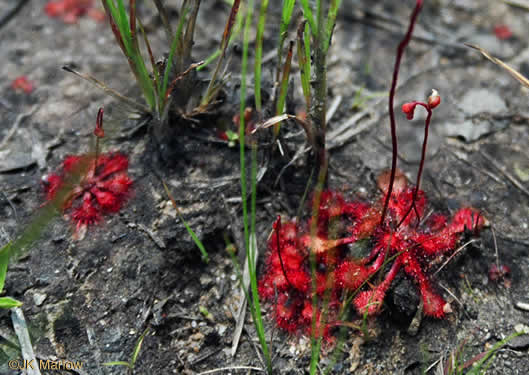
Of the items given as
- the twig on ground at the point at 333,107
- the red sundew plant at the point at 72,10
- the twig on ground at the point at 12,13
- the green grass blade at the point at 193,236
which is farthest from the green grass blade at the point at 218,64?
the twig on ground at the point at 12,13

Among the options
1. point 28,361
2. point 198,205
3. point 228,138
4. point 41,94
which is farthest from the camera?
point 41,94

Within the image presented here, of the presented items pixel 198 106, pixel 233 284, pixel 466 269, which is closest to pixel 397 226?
pixel 466 269

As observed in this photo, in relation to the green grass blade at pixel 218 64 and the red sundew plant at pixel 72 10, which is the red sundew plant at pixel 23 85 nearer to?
the red sundew plant at pixel 72 10

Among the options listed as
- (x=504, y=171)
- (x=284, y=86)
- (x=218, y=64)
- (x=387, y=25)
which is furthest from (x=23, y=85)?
(x=504, y=171)

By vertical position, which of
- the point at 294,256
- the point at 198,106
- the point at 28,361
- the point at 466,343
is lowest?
the point at 466,343

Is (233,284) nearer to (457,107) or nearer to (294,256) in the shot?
(294,256)

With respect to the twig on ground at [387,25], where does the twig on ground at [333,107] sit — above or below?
below
